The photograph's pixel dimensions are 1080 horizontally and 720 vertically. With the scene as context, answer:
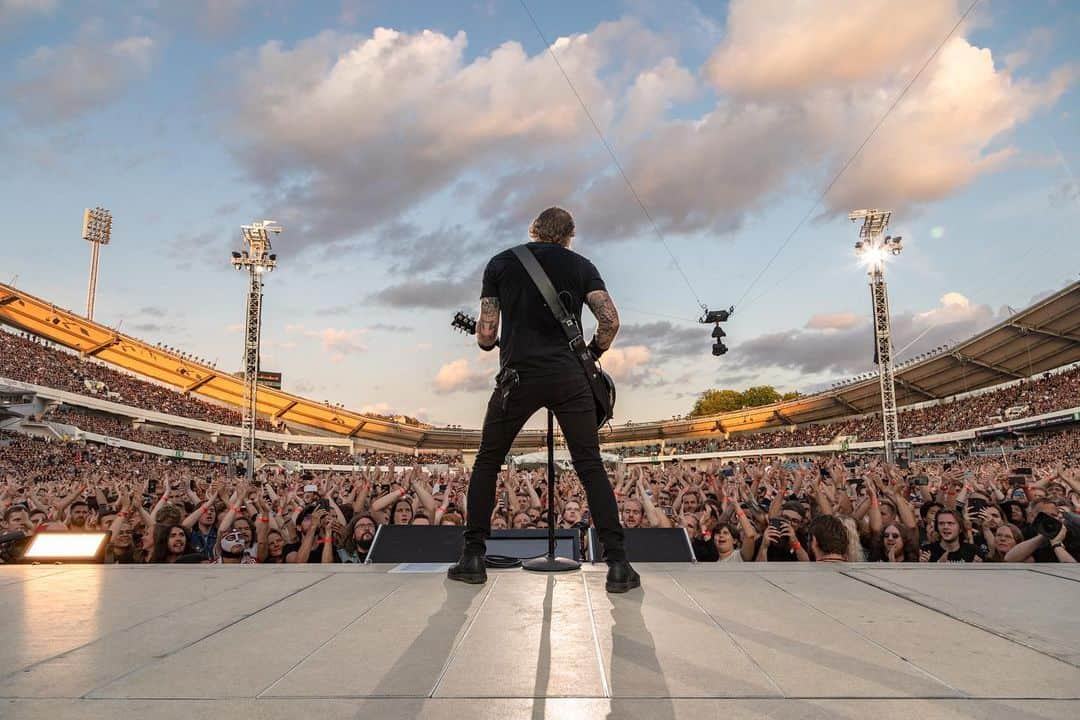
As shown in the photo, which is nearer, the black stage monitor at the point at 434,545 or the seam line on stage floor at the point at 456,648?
the seam line on stage floor at the point at 456,648

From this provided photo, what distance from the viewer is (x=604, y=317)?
3.12 metres

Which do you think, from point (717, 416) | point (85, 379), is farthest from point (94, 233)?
point (717, 416)

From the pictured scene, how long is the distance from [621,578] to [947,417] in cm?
4772

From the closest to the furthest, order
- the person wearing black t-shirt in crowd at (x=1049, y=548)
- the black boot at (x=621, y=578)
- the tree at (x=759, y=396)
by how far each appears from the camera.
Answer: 1. the black boot at (x=621, y=578)
2. the person wearing black t-shirt in crowd at (x=1049, y=548)
3. the tree at (x=759, y=396)

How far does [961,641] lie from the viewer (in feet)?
6.48

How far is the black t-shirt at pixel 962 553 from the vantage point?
4953 millimetres

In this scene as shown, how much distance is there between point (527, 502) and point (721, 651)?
5.24m

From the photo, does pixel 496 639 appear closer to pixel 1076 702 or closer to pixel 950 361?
pixel 1076 702

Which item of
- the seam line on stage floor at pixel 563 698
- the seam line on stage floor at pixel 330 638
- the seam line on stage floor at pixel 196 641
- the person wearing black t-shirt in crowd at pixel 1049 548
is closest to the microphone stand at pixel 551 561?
the seam line on stage floor at pixel 330 638

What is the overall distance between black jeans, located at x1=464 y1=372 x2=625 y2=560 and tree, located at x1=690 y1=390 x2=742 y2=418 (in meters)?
92.2

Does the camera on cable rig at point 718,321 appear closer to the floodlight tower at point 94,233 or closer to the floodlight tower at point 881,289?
the floodlight tower at point 881,289

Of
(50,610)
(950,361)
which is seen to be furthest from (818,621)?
(950,361)

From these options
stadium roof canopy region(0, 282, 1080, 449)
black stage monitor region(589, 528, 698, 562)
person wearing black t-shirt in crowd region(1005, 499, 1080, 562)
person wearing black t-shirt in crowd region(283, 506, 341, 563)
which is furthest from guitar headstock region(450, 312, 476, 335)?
stadium roof canopy region(0, 282, 1080, 449)

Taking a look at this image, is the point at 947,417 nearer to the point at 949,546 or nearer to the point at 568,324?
the point at 949,546
